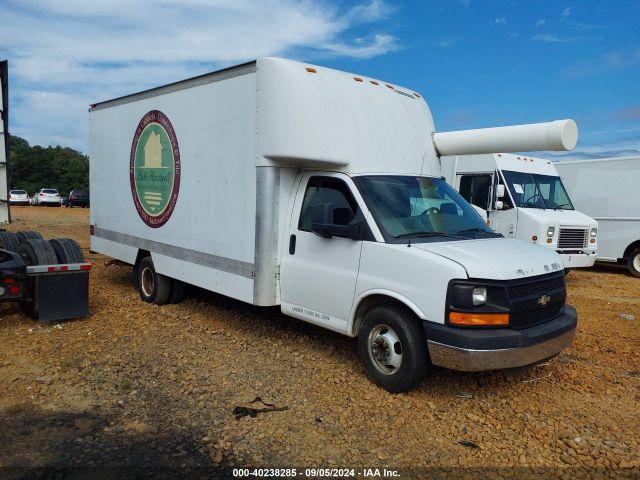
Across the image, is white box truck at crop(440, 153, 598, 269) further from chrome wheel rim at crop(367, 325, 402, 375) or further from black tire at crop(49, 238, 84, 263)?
black tire at crop(49, 238, 84, 263)

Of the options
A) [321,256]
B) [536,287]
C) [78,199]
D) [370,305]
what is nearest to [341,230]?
[321,256]

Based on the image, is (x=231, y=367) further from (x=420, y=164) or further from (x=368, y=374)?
(x=420, y=164)

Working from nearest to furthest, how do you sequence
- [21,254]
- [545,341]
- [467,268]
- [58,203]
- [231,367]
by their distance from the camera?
[467,268]
[545,341]
[231,367]
[21,254]
[58,203]

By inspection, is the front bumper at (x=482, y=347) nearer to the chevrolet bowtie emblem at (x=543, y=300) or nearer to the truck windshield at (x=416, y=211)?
the chevrolet bowtie emblem at (x=543, y=300)

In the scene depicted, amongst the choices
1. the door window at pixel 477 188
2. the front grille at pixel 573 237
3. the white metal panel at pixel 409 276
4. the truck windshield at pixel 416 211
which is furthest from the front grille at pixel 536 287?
the door window at pixel 477 188

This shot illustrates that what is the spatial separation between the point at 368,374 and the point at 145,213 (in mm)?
4505

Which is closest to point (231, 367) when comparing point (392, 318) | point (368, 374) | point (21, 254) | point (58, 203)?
point (368, 374)

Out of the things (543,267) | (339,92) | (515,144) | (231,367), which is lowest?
(231,367)

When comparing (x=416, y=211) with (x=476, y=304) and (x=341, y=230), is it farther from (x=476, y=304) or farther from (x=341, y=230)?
(x=476, y=304)

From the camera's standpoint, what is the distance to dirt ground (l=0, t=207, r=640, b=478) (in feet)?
12.5

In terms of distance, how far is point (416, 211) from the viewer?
5.38 meters

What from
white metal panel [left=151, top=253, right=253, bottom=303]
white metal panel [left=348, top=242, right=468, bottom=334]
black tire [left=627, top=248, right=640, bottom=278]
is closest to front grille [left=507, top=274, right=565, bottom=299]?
white metal panel [left=348, top=242, right=468, bottom=334]

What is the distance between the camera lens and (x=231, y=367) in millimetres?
5523

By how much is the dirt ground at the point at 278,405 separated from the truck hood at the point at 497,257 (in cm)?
121
